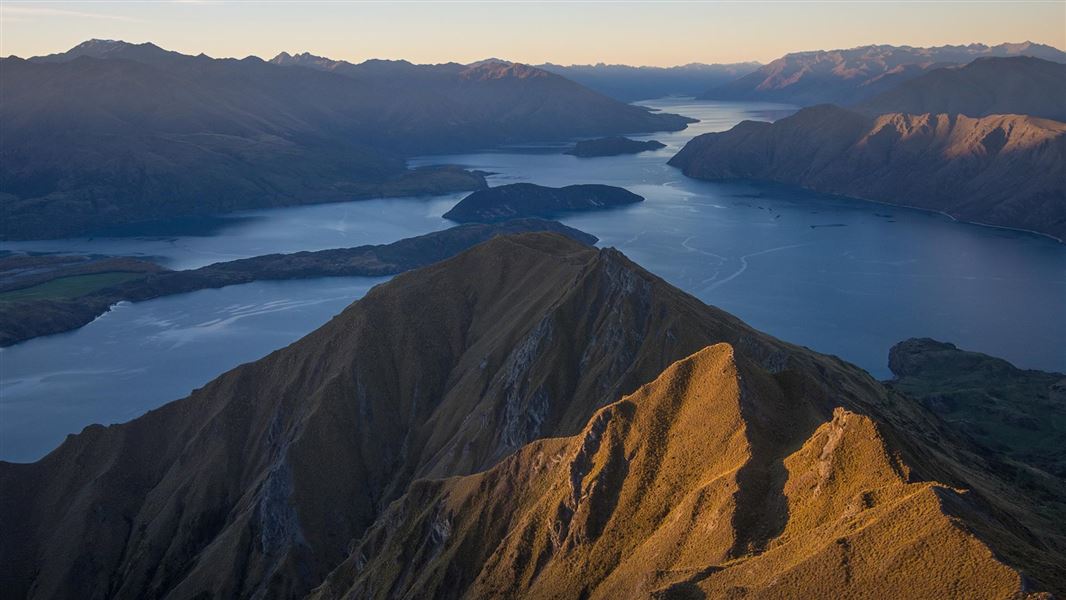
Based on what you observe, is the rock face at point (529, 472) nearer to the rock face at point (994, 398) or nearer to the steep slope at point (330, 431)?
the steep slope at point (330, 431)

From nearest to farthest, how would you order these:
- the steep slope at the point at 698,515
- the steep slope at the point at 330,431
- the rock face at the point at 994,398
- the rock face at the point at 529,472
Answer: the steep slope at the point at 698,515
the rock face at the point at 529,472
the steep slope at the point at 330,431
the rock face at the point at 994,398

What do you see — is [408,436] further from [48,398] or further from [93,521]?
[48,398]

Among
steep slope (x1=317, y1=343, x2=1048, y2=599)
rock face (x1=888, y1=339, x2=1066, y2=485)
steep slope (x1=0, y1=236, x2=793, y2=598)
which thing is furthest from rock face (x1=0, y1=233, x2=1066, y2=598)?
rock face (x1=888, y1=339, x2=1066, y2=485)

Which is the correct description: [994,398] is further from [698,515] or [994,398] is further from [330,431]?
[698,515]

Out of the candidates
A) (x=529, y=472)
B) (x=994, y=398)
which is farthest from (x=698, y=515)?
(x=994, y=398)

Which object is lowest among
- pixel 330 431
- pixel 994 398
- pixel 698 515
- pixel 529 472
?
pixel 994 398

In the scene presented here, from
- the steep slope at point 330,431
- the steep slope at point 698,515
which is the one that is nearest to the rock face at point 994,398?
the steep slope at point 330,431

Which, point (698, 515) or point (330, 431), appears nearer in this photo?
point (698, 515)

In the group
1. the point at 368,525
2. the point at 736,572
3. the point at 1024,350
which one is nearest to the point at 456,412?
the point at 368,525
